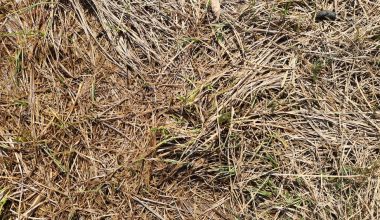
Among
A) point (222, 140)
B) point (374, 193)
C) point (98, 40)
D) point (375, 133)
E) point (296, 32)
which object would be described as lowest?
point (374, 193)

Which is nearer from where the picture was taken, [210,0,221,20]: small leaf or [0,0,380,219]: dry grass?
[0,0,380,219]: dry grass

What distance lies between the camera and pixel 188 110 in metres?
2.52

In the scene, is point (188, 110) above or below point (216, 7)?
below

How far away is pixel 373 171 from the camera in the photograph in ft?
8.18

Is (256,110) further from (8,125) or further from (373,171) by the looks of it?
(8,125)

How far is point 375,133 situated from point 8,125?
198cm

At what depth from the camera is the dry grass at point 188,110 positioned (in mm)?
2461

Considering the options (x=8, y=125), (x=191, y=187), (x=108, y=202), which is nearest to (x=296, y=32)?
(x=191, y=187)

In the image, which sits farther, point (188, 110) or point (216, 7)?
point (216, 7)

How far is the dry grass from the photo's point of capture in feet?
8.07

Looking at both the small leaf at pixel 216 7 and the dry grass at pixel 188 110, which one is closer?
the dry grass at pixel 188 110

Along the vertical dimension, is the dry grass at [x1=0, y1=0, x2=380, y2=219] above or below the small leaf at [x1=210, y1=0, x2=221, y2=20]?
below

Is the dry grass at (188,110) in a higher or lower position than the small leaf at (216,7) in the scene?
lower

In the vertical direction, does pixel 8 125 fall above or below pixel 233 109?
above
